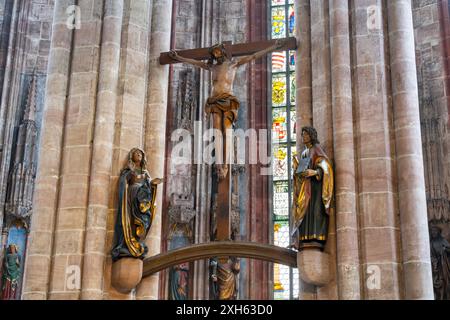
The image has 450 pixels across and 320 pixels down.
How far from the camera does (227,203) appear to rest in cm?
1427

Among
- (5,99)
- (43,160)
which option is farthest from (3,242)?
(43,160)

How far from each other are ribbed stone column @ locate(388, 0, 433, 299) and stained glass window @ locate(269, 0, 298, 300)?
817cm

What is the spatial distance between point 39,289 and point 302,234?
15.0 ft

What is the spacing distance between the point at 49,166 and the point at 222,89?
3.46m

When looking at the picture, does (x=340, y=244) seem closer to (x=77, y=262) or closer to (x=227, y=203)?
(x=227, y=203)

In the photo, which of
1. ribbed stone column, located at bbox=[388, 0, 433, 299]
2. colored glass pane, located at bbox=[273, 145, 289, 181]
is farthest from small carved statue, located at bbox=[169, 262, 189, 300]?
ribbed stone column, located at bbox=[388, 0, 433, 299]

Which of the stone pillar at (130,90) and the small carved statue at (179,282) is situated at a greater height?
the stone pillar at (130,90)

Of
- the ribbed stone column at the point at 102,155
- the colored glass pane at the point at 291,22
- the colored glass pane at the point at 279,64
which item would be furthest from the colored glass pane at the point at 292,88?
the ribbed stone column at the point at 102,155

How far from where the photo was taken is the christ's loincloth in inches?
580

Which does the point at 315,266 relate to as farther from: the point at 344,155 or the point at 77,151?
the point at 77,151

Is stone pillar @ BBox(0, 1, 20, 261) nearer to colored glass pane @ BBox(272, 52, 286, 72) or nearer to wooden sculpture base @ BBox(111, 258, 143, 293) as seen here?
colored glass pane @ BBox(272, 52, 286, 72)

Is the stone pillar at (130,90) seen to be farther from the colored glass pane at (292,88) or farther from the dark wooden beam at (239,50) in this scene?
the colored glass pane at (292,88)

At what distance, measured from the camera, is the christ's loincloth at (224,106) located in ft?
48.3
